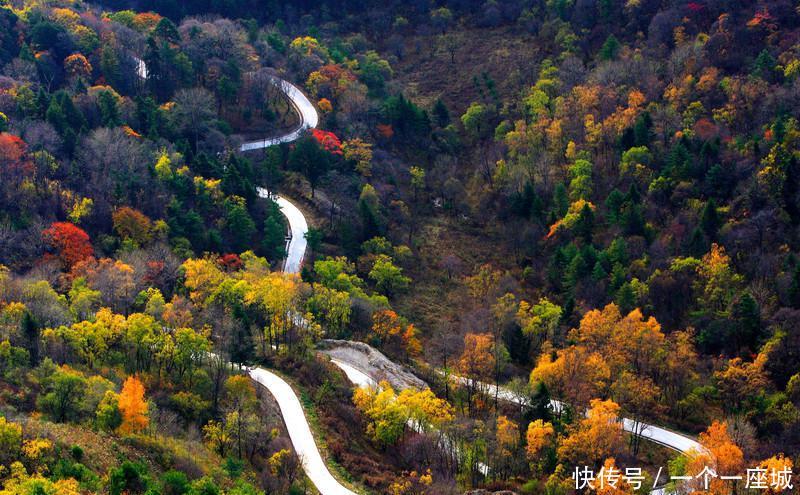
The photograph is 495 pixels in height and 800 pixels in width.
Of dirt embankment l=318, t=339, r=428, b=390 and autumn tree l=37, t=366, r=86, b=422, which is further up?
autumn tree l=37, t=366, r=86, b=422

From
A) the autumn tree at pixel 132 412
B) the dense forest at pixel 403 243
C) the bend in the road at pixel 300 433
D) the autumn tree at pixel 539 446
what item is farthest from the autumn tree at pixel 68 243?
the autumn tree at pixel 539 446

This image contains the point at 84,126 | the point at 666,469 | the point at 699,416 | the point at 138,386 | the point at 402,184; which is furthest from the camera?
the point at 402,184

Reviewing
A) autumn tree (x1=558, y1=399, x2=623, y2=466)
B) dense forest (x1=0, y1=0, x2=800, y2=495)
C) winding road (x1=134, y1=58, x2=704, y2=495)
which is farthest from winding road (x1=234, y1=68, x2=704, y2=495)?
autumn tree (x1=558, y1=399, x2=623, y2=466)

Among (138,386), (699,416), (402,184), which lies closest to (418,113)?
(402,184)

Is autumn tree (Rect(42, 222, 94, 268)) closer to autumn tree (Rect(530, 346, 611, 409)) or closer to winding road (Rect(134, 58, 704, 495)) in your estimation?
winding road (Rect(134, 58, 704, 495))

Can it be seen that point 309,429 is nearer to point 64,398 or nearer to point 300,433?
point 300,433

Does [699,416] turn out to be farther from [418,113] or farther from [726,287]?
[418,113]
